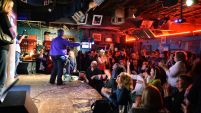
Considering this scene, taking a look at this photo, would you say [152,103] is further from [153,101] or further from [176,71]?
[176,71]

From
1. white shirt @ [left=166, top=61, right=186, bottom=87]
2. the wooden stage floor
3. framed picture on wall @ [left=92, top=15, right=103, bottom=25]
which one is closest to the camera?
the wooden stage floor

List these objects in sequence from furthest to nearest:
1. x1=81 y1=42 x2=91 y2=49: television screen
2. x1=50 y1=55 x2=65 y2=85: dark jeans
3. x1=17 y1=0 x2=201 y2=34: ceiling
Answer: x1=81 y1=42 x2=91 y2=49: television screen, x1=17 y1=0 x2=201 y2=34: ceiling, x1=50 y1=55 x2=65 y2=85: dark jeans

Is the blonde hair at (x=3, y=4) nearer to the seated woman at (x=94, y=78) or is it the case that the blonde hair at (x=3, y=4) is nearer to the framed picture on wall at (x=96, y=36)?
the seated woman at (x=94, y=78)

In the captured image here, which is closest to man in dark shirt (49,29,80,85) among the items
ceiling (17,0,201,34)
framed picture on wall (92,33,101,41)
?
ceiling (17,0,201,34)

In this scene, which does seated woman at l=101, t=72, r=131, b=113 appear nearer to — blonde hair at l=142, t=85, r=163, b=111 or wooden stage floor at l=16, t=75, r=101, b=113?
wooden stage floor at l=16, t=75, r=101, b=113

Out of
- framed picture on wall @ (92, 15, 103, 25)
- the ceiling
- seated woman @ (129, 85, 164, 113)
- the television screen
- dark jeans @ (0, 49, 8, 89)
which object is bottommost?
seated woman @ (129, 85, 164, 113)

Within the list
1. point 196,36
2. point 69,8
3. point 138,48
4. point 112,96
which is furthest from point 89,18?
point 138,48

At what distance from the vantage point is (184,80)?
364 centimetres

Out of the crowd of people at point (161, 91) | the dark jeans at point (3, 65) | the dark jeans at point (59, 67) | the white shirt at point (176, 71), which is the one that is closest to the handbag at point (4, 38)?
the dark jeans at point (3, 65)

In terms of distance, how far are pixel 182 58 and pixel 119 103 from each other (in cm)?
181

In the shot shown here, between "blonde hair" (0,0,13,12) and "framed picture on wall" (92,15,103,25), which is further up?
"framed picture on wall" (92,15,103,25)

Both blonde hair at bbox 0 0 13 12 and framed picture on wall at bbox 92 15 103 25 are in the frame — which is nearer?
blonde hair at bbox 0 0 13 12

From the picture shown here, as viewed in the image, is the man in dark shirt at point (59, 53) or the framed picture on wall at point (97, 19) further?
the framed picture on wall at point (97, 19)

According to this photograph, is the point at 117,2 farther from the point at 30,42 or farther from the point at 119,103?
the point at 30,42
